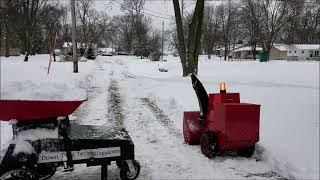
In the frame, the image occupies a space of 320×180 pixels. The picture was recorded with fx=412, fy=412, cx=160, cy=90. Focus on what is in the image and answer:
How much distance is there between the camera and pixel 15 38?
6306 centimetres

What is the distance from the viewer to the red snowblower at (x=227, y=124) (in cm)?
618

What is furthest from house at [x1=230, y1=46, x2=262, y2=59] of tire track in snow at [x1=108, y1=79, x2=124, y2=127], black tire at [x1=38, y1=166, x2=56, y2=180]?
black tire at [x1=38, y1=166, x2=56, y2=180]

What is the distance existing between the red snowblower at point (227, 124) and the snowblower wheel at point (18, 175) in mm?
2838

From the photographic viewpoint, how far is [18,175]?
4.61 meters

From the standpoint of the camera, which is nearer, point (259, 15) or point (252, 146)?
point (252, 146)

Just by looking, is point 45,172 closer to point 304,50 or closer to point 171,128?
point 171,128

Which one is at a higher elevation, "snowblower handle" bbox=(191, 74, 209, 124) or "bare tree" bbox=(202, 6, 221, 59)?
"bare tree" bbox=(202, 6, 221, 59)

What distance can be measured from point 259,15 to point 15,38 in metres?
39.6

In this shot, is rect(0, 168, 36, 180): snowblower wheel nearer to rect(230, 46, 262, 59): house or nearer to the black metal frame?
the black metal frame

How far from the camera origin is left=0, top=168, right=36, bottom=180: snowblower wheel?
4.57 meters

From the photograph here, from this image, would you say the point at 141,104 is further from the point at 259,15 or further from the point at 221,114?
the point at 259,15

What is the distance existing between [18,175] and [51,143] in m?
0.50

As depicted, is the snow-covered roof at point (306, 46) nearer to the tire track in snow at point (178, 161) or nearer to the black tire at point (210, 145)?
the tire track in snow at point (178, 161)

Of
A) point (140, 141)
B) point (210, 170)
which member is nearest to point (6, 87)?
point (210, 170)
